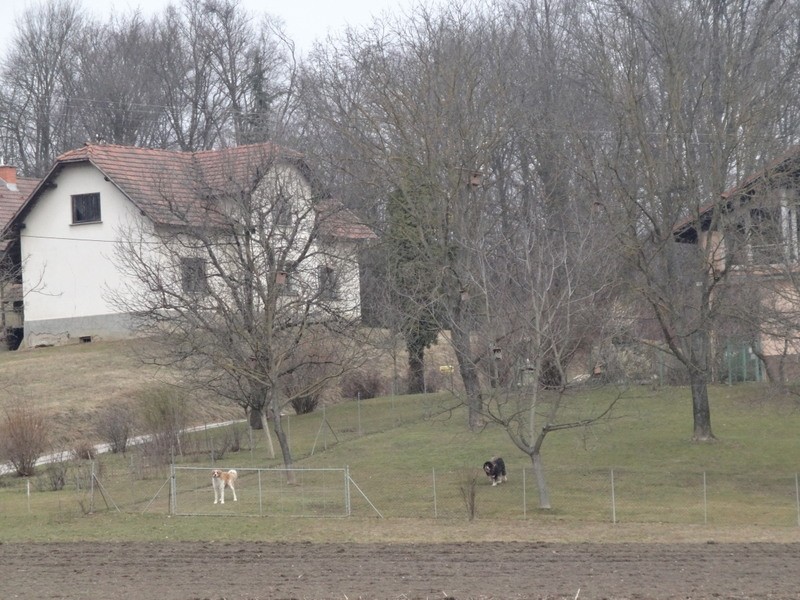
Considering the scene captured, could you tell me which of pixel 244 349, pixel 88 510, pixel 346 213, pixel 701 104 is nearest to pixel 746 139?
pixel 701 104

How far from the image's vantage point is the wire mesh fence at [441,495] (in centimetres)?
2605

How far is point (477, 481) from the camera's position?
3011cm

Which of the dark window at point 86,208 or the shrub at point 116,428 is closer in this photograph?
the shrub at point 116,428

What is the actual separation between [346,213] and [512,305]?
8.63 meters

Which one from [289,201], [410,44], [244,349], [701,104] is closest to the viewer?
[244,349]

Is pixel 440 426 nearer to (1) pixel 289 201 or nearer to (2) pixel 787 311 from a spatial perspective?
(1) pixel 289 201

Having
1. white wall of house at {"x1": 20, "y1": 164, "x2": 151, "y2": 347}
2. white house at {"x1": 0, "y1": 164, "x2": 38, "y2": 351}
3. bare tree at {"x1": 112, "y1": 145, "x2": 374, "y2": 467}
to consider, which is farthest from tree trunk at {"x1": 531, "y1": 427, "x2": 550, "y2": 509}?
white wall of house at {"x1": 20, "y1": 164, "x2": 151, "y2": 347}

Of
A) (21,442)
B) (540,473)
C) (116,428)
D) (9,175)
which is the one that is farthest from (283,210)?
(9,175)

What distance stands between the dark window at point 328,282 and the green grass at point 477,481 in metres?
5.01

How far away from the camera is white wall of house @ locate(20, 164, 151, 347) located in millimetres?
49375

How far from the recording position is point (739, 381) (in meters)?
44.2

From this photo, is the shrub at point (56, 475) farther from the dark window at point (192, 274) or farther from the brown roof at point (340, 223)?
the brown roof at point (340, 223)

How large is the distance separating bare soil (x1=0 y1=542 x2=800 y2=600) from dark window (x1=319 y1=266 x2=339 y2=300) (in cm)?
1111

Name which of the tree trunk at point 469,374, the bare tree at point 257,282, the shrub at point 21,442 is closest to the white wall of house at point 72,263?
the bare tree at point 257,282
